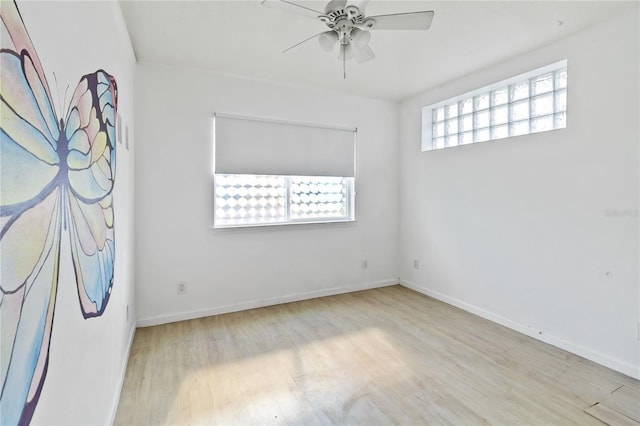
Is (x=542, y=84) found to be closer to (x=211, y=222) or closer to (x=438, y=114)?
(x=438, y=114)

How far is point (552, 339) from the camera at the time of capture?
2672mm

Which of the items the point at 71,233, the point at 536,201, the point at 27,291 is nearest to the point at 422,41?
the point at 536,201

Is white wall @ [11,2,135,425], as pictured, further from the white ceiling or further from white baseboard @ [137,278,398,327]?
white baseboard @ [137,278,398,327]

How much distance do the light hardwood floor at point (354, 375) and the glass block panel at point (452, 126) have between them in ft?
7.18

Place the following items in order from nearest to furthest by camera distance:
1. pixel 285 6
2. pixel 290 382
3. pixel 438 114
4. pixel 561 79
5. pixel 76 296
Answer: pixel 76 296 < pixel 285 6 < pixel 290 382 < pixel 561 79 < pixel 438 114

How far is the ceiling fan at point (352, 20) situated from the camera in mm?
1715

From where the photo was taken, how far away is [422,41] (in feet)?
8.46

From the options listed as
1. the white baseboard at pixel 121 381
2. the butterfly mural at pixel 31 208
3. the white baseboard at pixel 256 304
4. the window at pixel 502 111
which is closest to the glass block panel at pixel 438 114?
the window at pixel 502 111

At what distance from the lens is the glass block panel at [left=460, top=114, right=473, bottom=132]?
139 inches

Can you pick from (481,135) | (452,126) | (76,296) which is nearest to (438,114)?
(452,126)

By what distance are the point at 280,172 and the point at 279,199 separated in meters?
0.33

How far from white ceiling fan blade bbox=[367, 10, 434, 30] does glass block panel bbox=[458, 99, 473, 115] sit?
6.45 feet

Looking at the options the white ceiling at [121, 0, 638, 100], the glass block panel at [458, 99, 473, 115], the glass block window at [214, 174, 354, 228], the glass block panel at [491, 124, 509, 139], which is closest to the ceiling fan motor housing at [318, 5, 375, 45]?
the white ceiling at [121, 0, 638, 100]

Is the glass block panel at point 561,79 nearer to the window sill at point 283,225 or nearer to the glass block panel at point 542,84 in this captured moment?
the glass block panel at point 542,84
